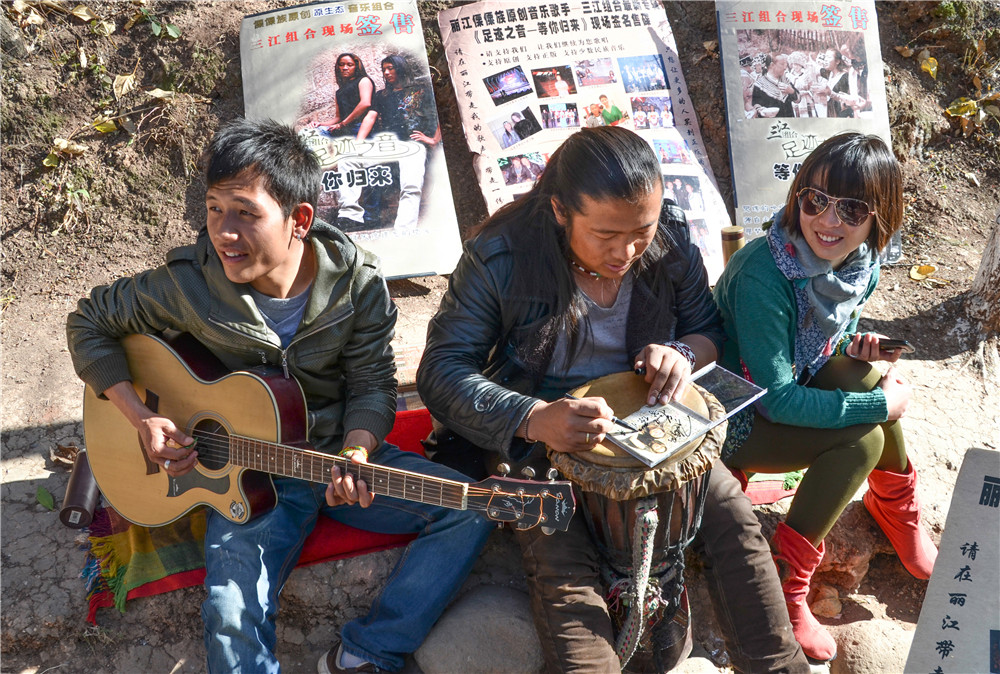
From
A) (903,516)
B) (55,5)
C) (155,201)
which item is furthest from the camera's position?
(55,5)

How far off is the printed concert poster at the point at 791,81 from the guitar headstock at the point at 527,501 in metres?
3.64

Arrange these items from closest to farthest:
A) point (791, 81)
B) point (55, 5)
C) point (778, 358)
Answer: point (778, 358), point (55, 5), point (791, 81)

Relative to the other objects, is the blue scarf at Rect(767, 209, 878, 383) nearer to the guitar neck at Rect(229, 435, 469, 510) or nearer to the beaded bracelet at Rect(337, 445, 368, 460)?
the guitar neck at Rect(229, 435, 469, 510)

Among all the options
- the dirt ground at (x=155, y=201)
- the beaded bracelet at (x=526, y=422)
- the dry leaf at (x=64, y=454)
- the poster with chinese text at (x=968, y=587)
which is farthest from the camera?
the dirt ground at (x=155, y=201)

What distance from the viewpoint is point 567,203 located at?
2738mm

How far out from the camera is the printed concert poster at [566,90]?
17.1ft

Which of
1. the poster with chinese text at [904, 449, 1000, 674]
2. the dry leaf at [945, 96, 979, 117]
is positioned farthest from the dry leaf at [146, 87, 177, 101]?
the dry leaf at [945, 96, 979, 117]

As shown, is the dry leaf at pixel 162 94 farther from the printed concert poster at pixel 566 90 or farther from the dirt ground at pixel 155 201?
the printed concert poster at pixel 566 90

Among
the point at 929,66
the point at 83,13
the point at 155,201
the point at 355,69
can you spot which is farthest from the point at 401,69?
the point at 929,66

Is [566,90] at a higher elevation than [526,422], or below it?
higher

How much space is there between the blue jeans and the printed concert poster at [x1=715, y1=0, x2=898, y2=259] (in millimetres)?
3506

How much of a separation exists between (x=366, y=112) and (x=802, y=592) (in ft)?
12.1

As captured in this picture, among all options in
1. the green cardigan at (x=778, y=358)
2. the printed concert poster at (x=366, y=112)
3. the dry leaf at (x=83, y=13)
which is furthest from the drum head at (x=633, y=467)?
the dry leaf at (x=83, y=13)

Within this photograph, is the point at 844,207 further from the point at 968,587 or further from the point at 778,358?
the point at 968,587
